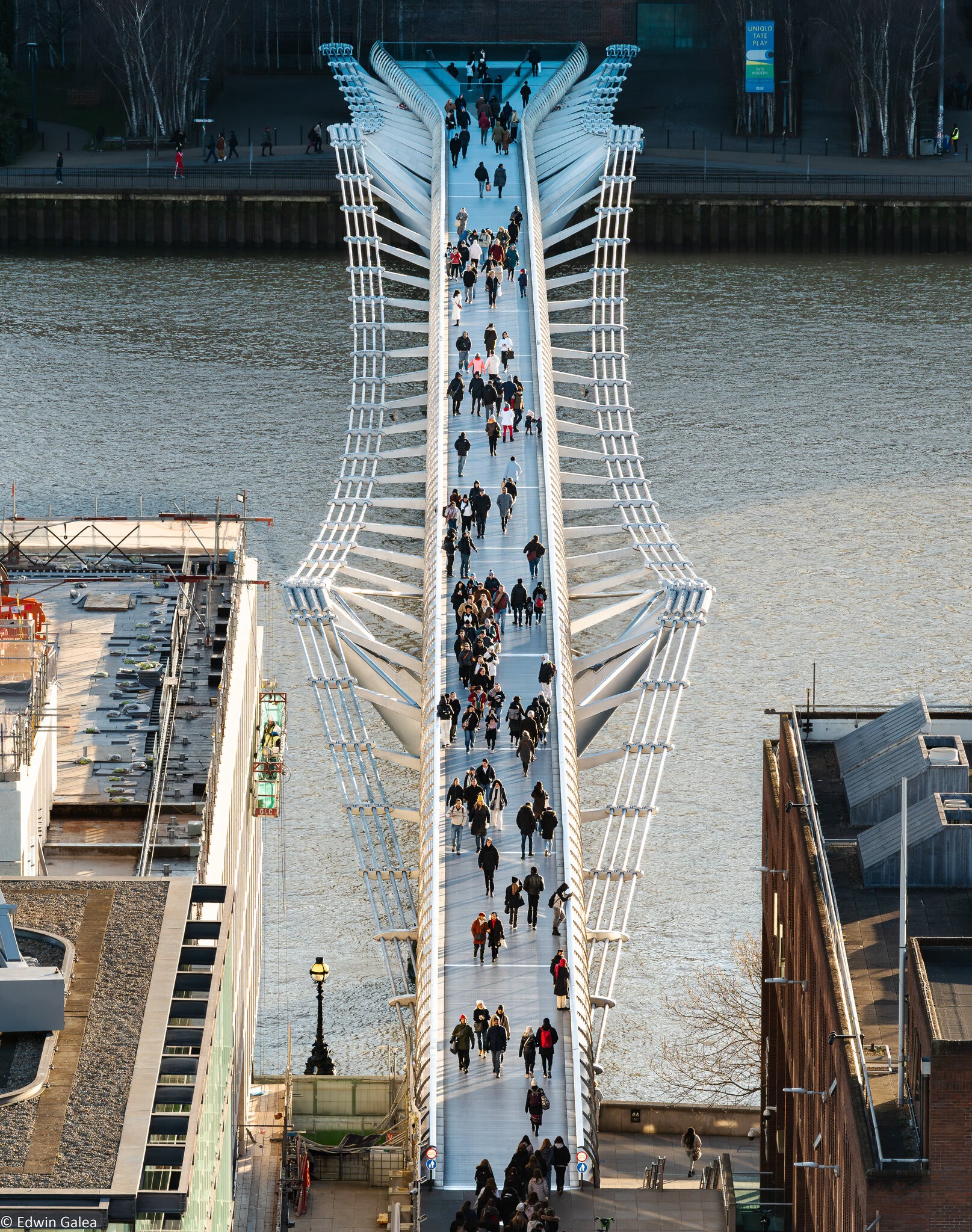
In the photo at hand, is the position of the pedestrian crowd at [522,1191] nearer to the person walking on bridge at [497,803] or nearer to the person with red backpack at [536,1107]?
the person with red backpack at [536,1107]

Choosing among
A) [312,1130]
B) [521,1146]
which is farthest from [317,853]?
[521,1146]

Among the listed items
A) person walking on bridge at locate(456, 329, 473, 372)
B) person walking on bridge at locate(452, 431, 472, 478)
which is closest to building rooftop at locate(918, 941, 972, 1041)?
person walking on bridge at locate(452, 431, 472, 478)

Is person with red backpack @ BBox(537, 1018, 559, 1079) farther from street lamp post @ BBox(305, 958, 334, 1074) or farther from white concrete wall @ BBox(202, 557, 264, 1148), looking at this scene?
street lamp post @ BBox(305, 958, 334, 1074)

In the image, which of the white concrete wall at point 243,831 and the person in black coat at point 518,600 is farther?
the person in black coat at point 518,600

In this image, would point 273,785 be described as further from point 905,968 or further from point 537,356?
point 905,968

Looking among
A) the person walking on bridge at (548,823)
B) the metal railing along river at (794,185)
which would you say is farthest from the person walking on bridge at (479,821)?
the metal railing along river at (794,185)

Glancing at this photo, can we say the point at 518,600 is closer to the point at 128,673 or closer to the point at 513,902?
the point at 128,673
